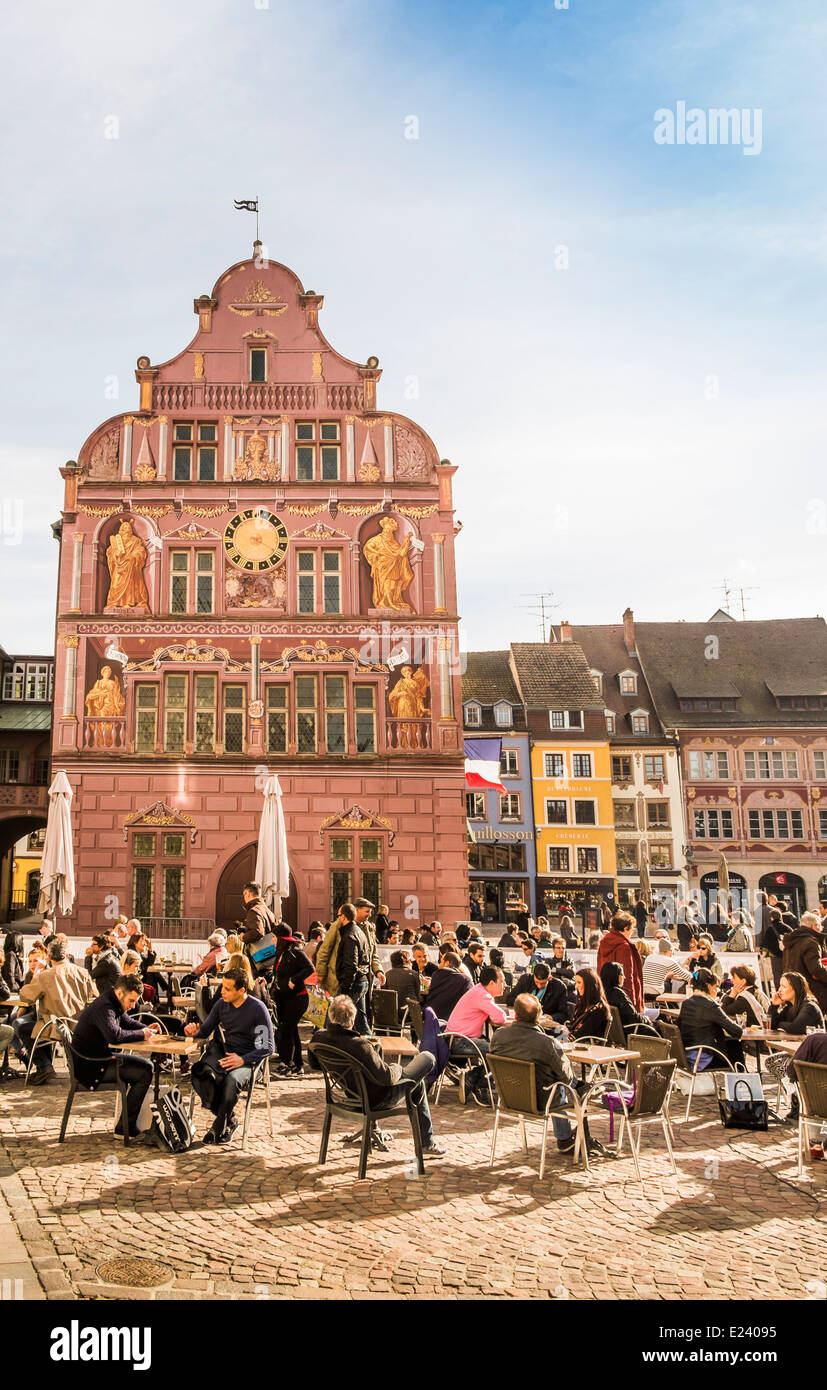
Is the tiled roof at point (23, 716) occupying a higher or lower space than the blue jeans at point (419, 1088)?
higher

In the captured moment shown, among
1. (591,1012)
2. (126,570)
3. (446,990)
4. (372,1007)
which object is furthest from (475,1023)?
(126,570)

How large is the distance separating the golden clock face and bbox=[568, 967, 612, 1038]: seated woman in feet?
64.2

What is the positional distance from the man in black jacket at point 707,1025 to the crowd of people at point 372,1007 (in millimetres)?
14

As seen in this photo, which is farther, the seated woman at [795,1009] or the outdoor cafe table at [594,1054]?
the seated woman at [795,1009]

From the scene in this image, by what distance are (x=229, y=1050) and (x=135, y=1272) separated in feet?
10.6

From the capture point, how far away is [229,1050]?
30.8 ft

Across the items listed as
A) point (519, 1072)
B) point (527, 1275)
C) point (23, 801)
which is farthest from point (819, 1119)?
point (23, 801)

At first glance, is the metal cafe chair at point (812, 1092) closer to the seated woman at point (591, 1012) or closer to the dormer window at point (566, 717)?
the seated woman at point (591, 1012)

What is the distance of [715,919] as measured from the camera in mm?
40344

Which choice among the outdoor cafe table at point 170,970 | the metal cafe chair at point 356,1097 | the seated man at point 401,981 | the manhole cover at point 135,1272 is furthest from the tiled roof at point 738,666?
the manhole cover at point 135,1272

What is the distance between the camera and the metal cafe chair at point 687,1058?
10156mm
